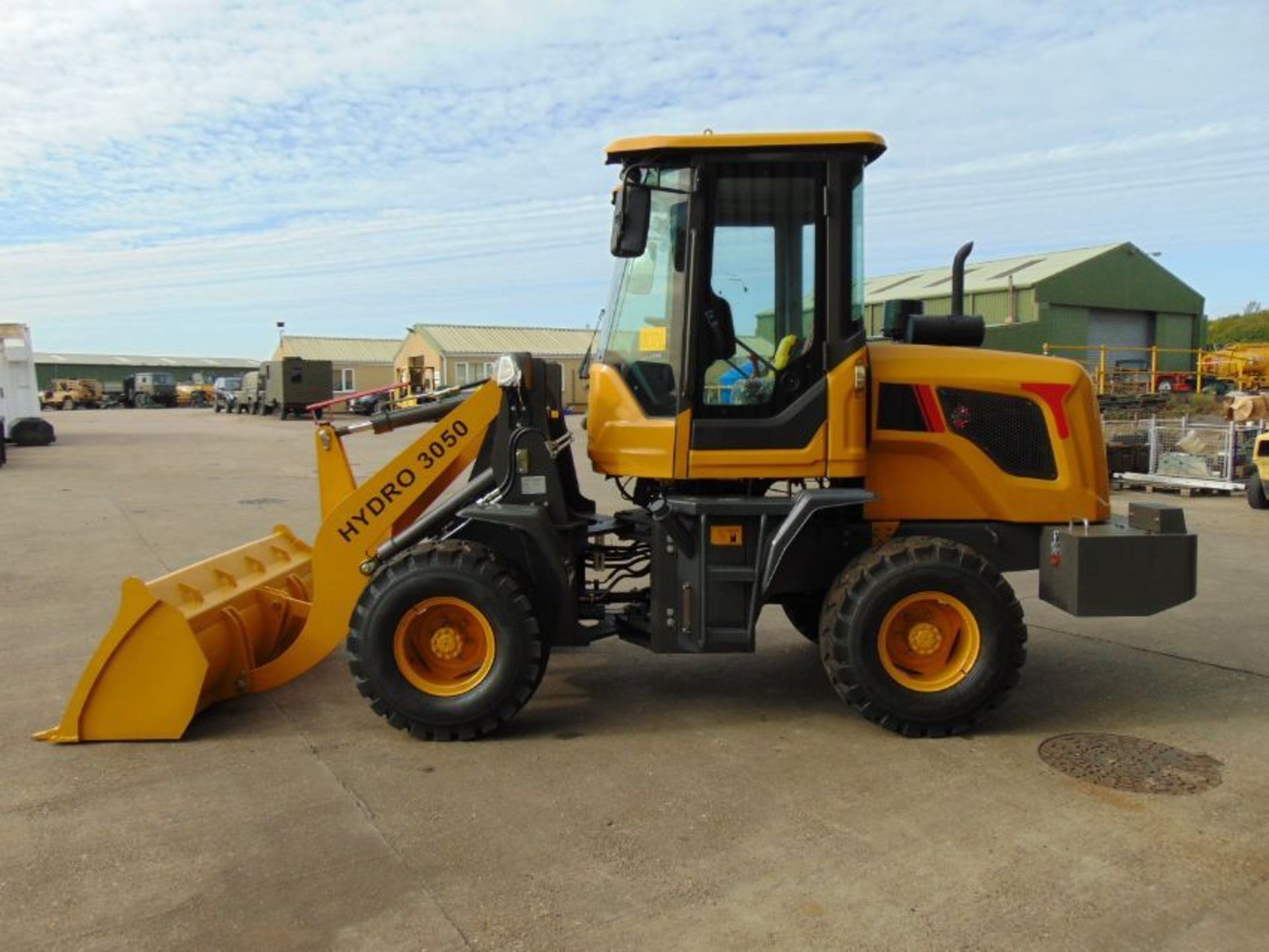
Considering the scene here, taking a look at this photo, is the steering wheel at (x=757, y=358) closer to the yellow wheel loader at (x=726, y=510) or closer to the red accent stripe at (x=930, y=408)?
the yellow wheel loader at (x=726, y=510)

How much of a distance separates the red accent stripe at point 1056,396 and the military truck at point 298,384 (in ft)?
136

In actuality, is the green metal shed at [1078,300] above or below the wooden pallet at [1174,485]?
above

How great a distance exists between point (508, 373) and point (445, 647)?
1.47 m

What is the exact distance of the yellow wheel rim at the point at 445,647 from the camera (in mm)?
5062

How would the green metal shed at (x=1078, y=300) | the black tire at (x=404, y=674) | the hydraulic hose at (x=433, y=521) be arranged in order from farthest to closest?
the green metal shed at (x=1078, y=300)
the hydraulic hose at (x=433, y=521)
the black tire at (x=404, y=674)

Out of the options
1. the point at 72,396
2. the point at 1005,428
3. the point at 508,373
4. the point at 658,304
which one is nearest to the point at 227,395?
the point at 72,396

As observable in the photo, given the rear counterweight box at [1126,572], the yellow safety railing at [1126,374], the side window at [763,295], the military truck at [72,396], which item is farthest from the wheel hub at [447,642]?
the military truck at [72,396]

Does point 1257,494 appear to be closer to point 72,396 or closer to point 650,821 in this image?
point 650,821

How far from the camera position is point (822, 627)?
517 centimetres

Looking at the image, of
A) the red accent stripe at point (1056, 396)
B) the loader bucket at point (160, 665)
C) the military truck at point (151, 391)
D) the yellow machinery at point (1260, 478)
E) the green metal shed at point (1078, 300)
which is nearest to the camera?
the loader bucket at point (160, 665)

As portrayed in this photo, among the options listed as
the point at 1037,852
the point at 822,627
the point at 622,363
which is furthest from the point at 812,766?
the point at 622,363

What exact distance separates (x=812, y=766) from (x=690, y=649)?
2.81 ft

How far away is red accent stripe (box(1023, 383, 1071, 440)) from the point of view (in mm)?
5480

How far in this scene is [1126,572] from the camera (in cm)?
517
